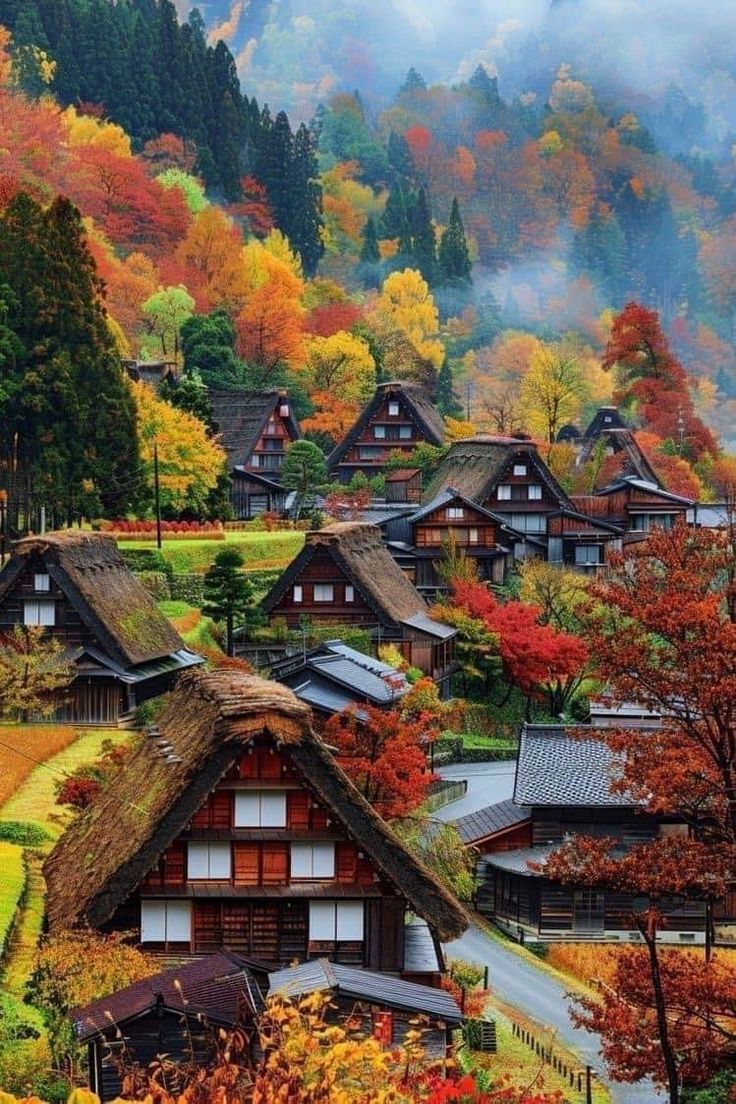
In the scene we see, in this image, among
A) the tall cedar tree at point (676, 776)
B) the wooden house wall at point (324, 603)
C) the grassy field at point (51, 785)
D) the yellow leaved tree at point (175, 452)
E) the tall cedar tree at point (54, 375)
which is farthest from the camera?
the yellow leaved tree at point (175, 452)

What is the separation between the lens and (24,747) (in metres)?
31.2

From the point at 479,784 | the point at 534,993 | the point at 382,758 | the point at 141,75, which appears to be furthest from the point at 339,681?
the point at 141,75

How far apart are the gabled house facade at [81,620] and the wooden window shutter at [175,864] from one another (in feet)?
42.4

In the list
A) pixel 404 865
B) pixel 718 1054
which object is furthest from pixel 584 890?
pixel 718 1054

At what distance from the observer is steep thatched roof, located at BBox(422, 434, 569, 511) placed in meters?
52.6

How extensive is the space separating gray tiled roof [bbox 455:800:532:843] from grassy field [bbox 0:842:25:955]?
8.96 metres

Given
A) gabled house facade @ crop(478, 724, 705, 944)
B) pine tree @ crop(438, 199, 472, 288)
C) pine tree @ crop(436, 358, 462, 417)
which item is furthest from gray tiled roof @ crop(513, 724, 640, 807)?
pine tree @ crop(438, 199, 472, 288)

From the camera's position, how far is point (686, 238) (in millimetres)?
162500

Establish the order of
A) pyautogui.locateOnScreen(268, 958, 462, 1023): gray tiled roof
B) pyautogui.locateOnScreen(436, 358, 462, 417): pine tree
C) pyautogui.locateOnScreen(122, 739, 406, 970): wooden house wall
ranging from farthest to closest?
pyautogui.locateOnScreen(436, 358, 462, 417): pine tree
pyautogui.locateOnScreen(122, 739, 406, 970): wooden house wall
pyautogui.locateOnScreen(268, 958, 462, 1023): gray tiled roof

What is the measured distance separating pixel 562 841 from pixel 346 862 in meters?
10.7

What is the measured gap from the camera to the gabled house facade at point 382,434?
6122 cm

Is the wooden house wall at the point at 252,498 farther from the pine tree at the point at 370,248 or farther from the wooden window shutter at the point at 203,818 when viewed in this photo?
the pine tree at the point at 370,248

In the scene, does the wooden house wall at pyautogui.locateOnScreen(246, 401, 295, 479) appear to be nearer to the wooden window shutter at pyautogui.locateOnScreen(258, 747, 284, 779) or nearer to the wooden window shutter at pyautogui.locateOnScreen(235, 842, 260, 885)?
the wooden window shutter at pyautogui.locateOnScreen(235, 842, 260, 885)


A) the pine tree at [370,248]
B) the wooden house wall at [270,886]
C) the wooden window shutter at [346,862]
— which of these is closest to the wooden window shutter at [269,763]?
the wooden house wall at [270,886]
